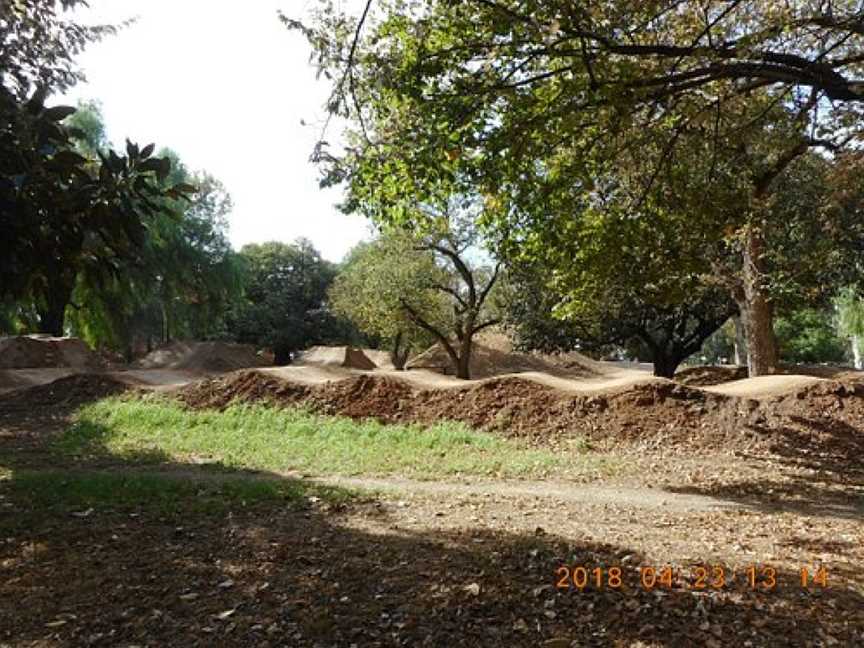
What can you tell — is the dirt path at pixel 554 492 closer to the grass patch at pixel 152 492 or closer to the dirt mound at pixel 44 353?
the grass patch at pixel 152 492

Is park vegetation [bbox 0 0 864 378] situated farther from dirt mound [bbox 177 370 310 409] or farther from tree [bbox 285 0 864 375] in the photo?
dirt mound [bbox 177 370 310 409]

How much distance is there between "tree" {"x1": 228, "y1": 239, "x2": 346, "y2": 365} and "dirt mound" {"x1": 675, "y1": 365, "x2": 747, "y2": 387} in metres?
19.6

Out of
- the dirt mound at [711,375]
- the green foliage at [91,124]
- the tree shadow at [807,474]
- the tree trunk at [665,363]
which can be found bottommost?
the tree shadow at [807,474]

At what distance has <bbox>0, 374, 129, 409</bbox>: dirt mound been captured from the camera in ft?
50.5

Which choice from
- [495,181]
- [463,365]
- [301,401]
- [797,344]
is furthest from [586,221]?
[797,344]

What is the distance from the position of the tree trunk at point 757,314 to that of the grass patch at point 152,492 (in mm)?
9825

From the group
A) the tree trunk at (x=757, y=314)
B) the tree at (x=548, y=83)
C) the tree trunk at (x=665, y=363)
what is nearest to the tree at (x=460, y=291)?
the tree trunk at (x=665, y=363)

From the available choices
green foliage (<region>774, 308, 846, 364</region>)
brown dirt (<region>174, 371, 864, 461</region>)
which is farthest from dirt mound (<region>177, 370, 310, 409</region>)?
green foliage (<region>774, 308, 846, 364</region>)

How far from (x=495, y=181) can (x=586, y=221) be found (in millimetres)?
2460

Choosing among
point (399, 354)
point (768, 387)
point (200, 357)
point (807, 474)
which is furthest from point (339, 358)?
point (807, 474)

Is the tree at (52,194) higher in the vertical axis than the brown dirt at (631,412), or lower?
higher

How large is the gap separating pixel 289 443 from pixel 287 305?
2755cm

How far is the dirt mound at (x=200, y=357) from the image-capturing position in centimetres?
2611

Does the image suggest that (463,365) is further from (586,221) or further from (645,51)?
(645,51)
